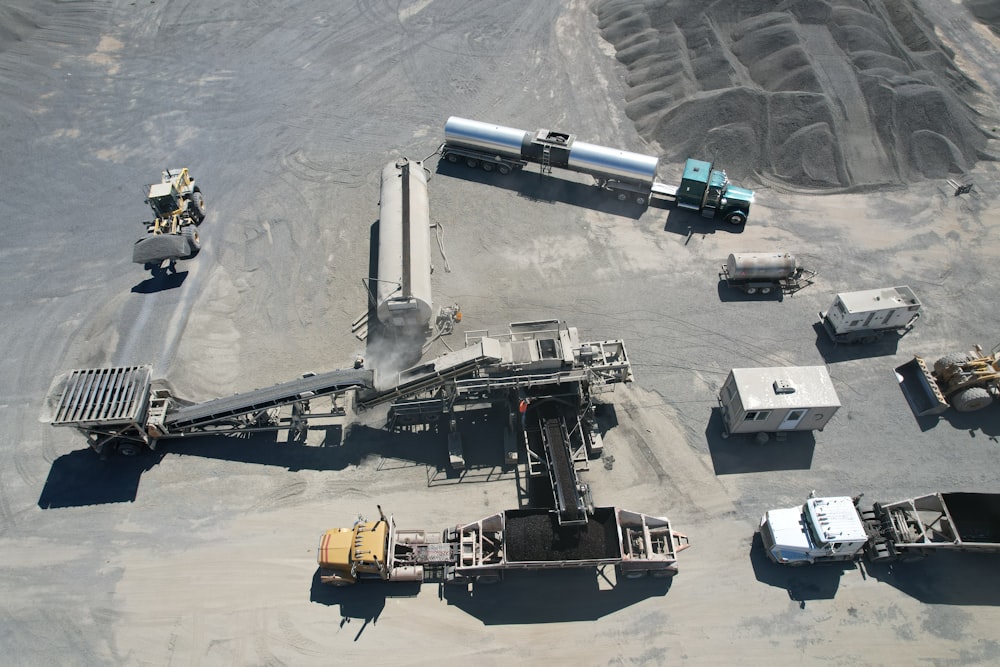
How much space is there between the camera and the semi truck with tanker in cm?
3816

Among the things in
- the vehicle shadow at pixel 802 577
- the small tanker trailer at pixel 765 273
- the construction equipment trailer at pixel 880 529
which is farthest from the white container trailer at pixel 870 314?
the vehicle shadow at pixel 802 577

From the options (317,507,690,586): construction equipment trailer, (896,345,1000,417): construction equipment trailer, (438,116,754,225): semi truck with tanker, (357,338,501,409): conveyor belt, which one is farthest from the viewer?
(438,116,754,225): semi truck with tanker

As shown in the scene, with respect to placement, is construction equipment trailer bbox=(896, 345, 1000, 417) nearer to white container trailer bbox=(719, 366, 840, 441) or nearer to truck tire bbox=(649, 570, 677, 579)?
white container trailer bbox=(719, 366, 840, 441)

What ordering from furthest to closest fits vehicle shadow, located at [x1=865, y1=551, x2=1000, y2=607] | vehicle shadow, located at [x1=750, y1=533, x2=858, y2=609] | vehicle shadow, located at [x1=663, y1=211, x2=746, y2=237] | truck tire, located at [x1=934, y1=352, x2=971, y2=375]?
vehicle shadow, located at [x1=663, y1=211, x2=746, y2=237] → truck tire, located at [x1=934, y1=352, x2=971, y2=375] → vehicle shadow, located at [x1=750, y1=533, x2=858, y2=609] → vehicle shadow, located at [x1=865, y1=551, x2=1000, y2=607]

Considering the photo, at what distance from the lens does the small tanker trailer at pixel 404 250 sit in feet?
105

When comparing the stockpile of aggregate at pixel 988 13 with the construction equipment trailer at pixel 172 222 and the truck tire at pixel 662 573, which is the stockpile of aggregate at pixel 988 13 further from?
the construction equipment trailer at pixel 172 222

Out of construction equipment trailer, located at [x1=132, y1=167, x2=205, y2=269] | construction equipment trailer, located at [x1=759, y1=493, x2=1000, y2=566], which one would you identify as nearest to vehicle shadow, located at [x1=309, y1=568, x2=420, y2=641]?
construction equipment trailer, located at [x1=759, y1=493, x2=1000, y2=566]

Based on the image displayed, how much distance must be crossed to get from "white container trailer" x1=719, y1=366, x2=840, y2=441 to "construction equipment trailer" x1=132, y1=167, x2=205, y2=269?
31177 mm

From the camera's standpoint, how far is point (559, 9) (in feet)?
180

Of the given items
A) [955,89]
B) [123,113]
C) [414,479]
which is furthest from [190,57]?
[955,89]

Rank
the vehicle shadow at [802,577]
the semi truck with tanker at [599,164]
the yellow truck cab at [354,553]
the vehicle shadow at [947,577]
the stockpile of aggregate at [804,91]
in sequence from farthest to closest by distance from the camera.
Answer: the stockpile of aggregate at [804,91] < the semi truck with tanker at [599,164] < the vehicle shadow at [802,577] < the vehicle shadow at [947,577] < the yellow truck cab at [354,553]

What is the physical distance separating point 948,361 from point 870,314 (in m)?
3.99

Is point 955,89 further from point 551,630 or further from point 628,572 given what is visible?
point 551,630

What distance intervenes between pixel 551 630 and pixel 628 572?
3.79 metres
